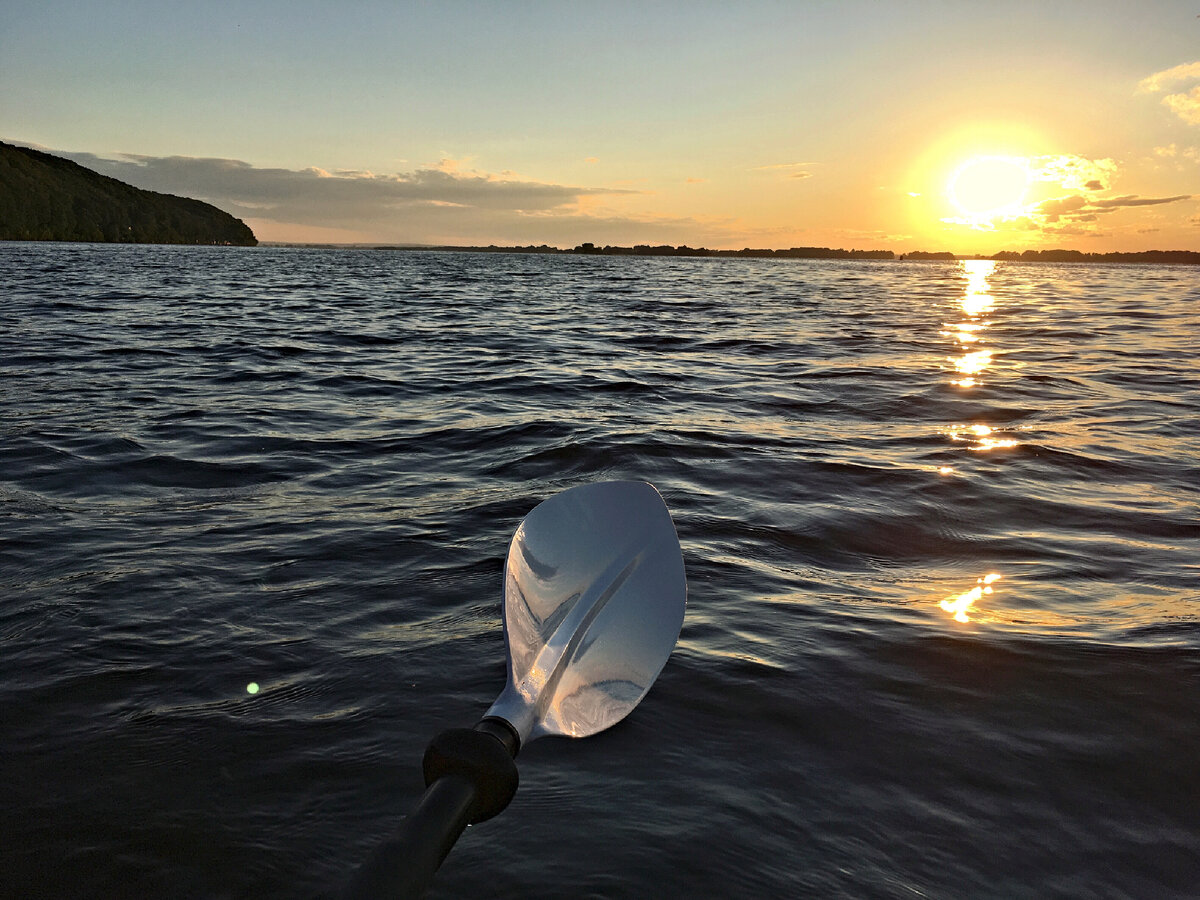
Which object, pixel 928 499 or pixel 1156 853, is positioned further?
pixel 928 499

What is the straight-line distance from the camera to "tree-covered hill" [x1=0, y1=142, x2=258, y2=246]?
128m

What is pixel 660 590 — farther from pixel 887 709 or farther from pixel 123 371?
pixel 123 371

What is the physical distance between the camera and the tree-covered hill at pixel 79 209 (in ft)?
420

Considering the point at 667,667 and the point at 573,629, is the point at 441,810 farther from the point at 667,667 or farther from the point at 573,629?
the point at 667,667

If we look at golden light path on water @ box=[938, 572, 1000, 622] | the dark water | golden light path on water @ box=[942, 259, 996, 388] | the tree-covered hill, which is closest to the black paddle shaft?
the dark water

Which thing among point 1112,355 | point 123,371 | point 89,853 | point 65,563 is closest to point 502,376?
point 123,371

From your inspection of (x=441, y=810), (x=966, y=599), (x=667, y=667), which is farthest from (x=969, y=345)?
(x=441, y=810)

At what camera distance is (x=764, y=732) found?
2254 millimetres

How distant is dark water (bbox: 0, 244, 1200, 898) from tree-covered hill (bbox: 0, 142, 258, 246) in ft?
485

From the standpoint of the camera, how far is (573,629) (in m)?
2.10

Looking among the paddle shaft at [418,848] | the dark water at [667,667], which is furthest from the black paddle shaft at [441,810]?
the dark water at [667,667]

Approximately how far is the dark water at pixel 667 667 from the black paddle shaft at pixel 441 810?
1.66ft

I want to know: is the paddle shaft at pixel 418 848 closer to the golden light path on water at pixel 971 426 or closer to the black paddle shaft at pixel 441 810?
the black paddle shaft at pixel 441 810

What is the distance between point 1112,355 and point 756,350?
18.9ft
